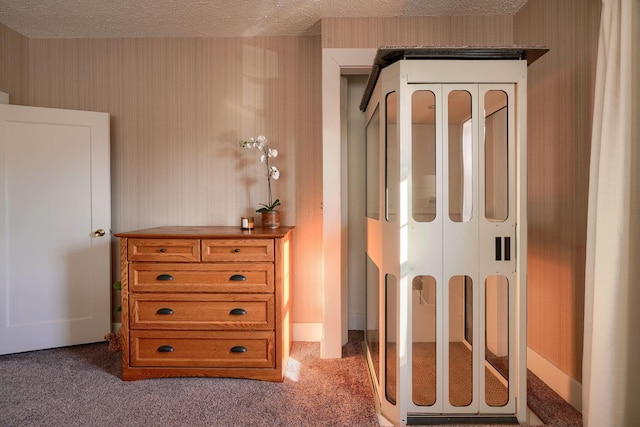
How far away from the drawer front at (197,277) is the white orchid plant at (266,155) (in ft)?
2.20

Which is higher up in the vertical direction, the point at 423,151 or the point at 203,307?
the point at 423,151

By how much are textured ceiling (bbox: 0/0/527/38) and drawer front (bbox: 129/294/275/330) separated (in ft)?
7.09

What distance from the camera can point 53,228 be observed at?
2.78 metres

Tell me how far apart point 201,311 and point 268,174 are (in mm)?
1274

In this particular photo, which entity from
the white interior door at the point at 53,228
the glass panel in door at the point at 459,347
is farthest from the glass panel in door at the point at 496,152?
the white interior door at the point at 53,228

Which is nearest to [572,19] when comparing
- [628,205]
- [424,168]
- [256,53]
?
[628,205]

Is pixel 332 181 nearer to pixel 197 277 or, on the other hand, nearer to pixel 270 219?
pixel 270 219

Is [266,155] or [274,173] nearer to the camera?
[274,173]

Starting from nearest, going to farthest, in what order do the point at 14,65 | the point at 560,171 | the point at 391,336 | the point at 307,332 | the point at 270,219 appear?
the point at 391,336, the point at 560,171, the point at 270,219, the point at 14,65, the point at 307,332

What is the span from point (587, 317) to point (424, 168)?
3.57ft

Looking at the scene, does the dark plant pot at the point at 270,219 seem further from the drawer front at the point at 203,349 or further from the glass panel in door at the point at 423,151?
the glass panel in door at the point at 423,151

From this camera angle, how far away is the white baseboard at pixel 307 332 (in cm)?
297

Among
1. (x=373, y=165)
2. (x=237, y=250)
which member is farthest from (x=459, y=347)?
(x=237, y=250)

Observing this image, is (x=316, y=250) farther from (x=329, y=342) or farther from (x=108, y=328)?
(x=108, y=328)
